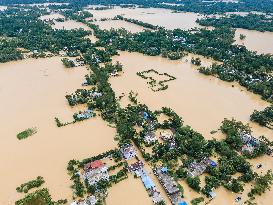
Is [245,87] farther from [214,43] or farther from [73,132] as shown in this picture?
[73,132]

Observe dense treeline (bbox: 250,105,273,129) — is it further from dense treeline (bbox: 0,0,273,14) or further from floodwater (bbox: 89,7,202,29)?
dense treeline (bbox: 0,0,273,14)

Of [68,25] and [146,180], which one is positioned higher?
[146,180]

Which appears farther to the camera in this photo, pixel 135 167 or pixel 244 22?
pixel 244 22

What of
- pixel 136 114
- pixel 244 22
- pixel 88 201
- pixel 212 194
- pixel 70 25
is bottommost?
pixel 70 25

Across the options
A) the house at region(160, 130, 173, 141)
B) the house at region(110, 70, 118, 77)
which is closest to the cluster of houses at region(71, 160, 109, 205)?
the house at region(160, 130, 173, 141)

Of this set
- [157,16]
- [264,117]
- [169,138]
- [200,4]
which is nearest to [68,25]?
[157,16]

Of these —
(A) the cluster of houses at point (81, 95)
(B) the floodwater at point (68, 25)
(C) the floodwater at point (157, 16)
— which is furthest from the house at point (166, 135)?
(B) the floodwater at point (68, 25)

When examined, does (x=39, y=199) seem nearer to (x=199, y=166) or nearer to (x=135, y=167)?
(x=135, y=167)
